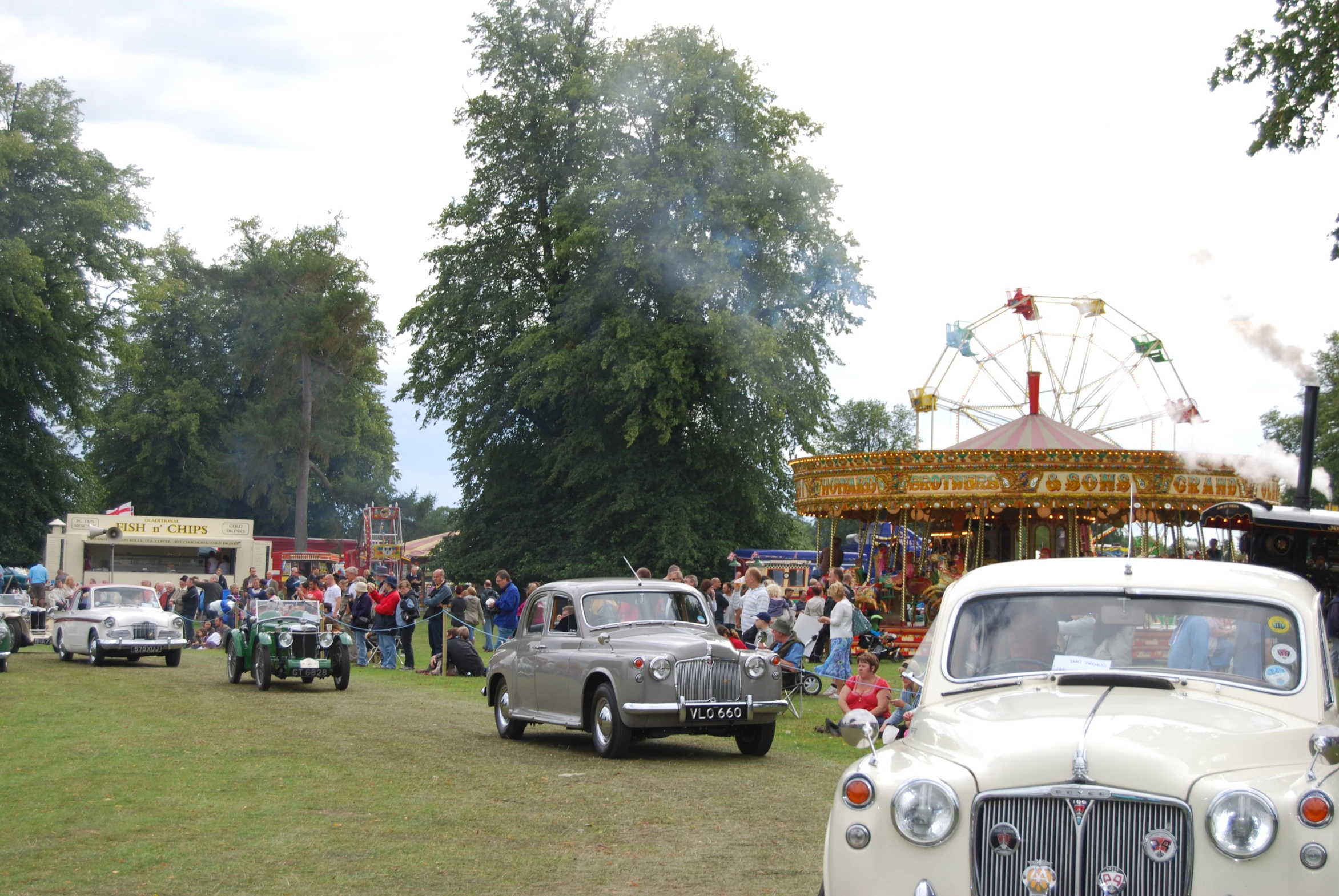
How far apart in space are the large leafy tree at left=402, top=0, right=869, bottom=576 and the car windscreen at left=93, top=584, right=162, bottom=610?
1476cm

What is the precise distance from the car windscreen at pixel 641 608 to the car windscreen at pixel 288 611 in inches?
354

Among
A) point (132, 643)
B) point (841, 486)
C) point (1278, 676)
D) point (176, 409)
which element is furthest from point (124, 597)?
point (176, 409)

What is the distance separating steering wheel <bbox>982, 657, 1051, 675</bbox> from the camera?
6059mm

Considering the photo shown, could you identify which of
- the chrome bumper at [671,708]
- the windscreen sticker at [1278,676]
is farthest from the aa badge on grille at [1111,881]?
the chrome bumper at [671,708]

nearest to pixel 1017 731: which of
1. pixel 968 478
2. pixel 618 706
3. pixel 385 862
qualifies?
pixel 385 862

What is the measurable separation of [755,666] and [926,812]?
7.84 m

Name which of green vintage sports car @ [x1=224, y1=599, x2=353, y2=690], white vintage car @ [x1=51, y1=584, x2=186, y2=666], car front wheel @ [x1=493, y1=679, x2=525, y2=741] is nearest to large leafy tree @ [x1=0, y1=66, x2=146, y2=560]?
white vintage car @ [x1=51, y1=584, x2=186, y2=666]

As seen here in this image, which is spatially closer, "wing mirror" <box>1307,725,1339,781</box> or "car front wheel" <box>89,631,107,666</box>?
"wing mirror" <box>1307,725,1339,781</box>

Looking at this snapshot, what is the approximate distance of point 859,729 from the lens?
5621 millimetres

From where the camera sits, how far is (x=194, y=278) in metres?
64.9

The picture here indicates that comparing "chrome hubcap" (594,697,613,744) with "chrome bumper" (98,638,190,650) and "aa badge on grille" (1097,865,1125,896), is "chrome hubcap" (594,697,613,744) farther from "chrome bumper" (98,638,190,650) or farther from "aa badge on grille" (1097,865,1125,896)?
"chrome bumper" (98,638,190,650)

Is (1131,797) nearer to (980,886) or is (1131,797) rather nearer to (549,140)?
(980,886)

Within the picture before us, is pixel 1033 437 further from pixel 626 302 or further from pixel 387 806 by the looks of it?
Answer: pixel 387 806

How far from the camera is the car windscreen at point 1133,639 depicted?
592 cm
